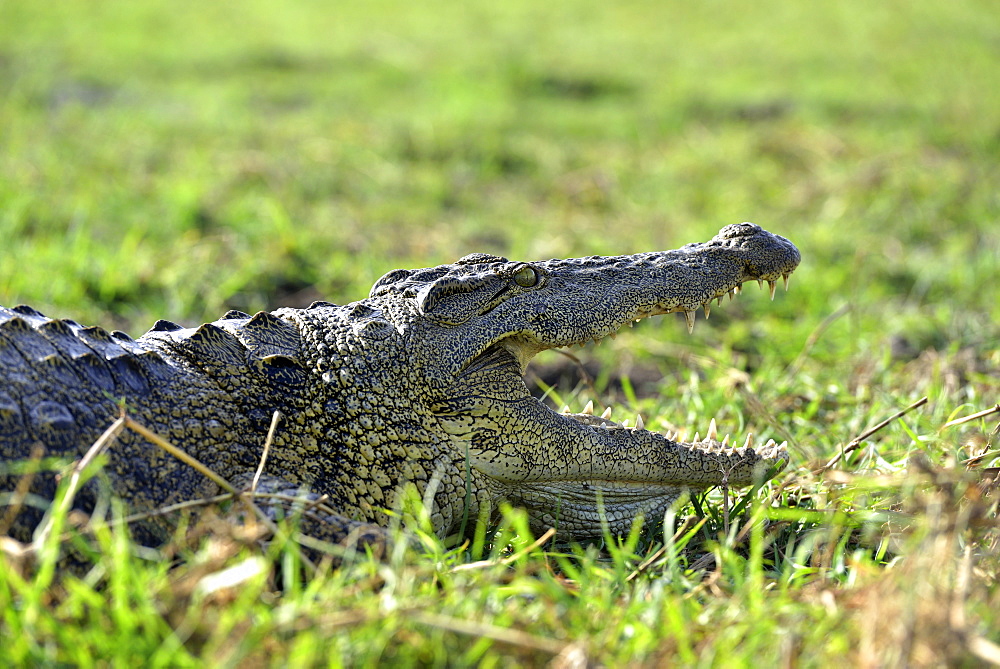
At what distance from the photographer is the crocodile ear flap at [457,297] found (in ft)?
9.93

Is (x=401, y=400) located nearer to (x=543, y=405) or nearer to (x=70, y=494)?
(x=543, y=405)

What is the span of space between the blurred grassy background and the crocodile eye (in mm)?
2303

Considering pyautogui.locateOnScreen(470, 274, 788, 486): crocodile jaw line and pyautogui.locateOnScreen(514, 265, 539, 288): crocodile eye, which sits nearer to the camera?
pyautogui.locateOnScreen(470, 274, 788, 486): crocodile jaw line

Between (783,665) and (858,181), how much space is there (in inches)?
263

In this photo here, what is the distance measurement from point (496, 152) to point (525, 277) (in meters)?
5.59

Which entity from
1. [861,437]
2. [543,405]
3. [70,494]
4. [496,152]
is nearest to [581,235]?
[496,152]

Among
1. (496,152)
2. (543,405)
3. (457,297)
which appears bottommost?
(543,405)

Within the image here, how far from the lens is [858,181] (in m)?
7.79

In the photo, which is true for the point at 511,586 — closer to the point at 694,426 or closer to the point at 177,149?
the point at 694,426

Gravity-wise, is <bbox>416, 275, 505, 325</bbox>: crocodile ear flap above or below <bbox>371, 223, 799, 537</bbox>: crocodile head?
above

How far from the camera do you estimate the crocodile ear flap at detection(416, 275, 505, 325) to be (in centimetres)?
303

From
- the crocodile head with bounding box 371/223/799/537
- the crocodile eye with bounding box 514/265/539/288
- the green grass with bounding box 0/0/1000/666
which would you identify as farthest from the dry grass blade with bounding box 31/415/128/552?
the crocodile eye with bounding box 514/265/539/288

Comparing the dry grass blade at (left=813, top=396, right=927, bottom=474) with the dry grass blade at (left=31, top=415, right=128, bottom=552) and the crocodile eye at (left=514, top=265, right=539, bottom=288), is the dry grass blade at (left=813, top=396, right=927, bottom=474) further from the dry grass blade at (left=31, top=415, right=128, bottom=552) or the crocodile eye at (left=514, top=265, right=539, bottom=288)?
the dry grass blade at (left=31, top=415, right=128, bottom=552)

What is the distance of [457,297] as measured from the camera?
3.09m
